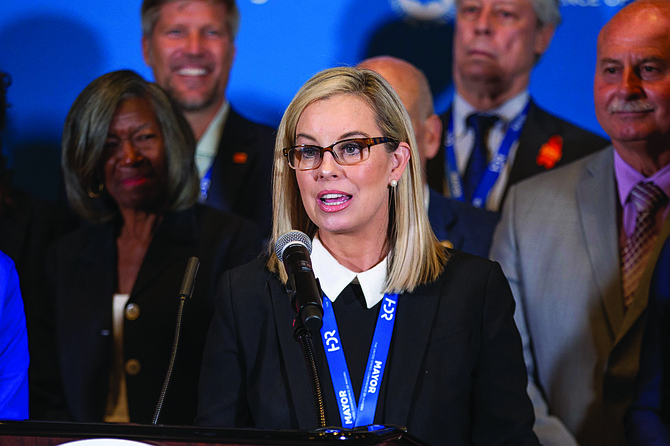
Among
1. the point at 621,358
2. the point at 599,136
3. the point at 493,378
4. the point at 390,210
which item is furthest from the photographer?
the point at 599,136

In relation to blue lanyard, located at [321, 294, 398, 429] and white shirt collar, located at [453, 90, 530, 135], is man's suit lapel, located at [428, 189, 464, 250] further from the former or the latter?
blue lanyard, located at [321, 294, 398, 429]

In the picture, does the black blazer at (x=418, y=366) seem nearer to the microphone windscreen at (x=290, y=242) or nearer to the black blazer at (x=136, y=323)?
the microphone windscreen at (x=290, y=242)

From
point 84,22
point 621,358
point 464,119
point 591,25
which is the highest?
point 84,22

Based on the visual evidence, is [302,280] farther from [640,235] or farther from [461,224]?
[640,235]

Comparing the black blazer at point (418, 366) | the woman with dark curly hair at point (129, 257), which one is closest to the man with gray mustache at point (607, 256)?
the black blazer at point (418, 366)

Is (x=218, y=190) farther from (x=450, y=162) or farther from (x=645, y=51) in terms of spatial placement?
(x=645, y=51)

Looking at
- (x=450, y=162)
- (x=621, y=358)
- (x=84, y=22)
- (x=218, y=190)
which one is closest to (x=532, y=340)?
(x=621, y=358)

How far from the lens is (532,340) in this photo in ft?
10.4

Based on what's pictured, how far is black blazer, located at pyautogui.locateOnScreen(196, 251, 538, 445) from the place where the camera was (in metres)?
2.14

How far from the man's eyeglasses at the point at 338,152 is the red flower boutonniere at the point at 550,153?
1.69 meters

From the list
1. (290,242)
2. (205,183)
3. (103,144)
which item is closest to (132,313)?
(103,144)

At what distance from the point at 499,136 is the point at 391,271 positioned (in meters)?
1.75

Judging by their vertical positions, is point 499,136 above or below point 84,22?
below

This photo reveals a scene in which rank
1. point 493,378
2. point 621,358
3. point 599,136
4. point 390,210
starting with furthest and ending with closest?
1. point 599,136
2. point 621,358
3. point 390,210
4. point 493,378
